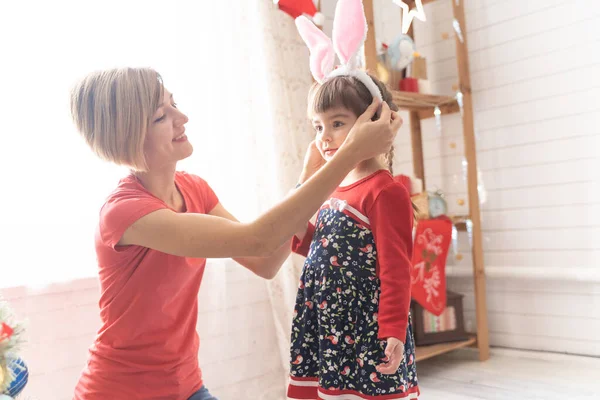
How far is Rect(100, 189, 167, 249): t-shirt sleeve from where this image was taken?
1.23m

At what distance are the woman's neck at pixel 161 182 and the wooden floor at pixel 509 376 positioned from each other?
63.1 inches

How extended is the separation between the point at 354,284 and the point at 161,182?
0.49 m

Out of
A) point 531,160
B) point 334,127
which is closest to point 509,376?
point 531,160

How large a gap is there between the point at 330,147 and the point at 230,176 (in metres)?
1.18

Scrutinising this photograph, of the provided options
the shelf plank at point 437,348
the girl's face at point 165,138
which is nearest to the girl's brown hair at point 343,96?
the girl's face at point 165,138

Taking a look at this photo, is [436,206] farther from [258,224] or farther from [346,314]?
[258,224]

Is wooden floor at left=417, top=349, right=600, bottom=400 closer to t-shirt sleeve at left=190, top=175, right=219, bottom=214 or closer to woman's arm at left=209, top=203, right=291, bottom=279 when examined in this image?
woman's arm at left=209, top=203, right=291, bottom=279

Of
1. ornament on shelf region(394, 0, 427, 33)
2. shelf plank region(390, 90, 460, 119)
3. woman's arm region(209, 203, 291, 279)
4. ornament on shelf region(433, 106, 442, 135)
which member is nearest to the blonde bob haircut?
woman's arm region(209, 203, 291, 279)

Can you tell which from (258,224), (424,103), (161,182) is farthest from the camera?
(424,103)

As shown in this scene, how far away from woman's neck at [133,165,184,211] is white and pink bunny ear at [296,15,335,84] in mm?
417

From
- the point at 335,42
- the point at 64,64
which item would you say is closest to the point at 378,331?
the point at 335,42

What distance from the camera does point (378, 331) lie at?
4.25 feet

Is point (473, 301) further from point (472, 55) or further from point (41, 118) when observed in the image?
point (41, 118)

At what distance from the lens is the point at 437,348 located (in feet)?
9.51
